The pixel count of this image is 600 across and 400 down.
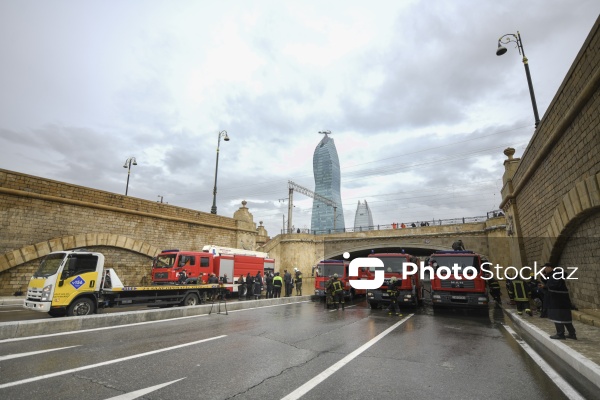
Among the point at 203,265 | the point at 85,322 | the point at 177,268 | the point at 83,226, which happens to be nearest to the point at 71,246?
the point at 83,226

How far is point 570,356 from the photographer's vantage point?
542 cm

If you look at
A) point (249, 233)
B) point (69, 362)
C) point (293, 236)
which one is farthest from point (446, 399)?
point (293, 236)

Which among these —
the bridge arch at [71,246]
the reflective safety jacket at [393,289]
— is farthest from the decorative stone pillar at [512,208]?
the bridge arch at [71,246]

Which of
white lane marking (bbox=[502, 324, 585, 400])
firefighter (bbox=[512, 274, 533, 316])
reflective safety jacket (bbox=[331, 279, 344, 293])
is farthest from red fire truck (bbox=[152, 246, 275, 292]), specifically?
white lane marking (bbox=[502, 324, 585, 400])

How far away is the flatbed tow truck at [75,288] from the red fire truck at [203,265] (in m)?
4.30

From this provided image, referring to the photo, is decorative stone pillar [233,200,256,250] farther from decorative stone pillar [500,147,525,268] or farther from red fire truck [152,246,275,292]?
decorative stone pillar [500,147,525,268]

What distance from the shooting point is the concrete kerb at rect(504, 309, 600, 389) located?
4590mm

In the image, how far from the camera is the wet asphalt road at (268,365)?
164 inches

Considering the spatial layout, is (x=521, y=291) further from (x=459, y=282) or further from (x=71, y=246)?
(x=71, y=246)

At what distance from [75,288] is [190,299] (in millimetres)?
4945

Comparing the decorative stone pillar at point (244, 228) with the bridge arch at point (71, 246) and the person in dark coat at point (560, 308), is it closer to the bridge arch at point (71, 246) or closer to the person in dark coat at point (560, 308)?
the bridge arch at point (71, 246)

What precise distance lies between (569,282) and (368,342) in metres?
8.18

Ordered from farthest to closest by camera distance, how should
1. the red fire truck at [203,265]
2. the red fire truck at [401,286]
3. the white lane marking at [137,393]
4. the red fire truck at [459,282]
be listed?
the red fire truck at [203,265]
the red fire truck at [401,286]
the red fire truck at [459,282]
the white lane marking at [137,393]

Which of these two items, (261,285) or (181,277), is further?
(261,285)
